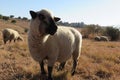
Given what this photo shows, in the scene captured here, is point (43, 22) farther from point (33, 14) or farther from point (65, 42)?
point (65, 42)

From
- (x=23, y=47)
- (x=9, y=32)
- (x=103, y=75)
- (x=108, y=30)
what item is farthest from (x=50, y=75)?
(x=108, y=30)

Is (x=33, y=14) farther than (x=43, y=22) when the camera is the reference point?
Yes

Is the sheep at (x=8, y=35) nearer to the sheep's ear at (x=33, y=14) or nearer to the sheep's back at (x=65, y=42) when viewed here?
the sheep's back at (x=65, y=42)

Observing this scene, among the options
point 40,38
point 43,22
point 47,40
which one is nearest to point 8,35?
point 47,40

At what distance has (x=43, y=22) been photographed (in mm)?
7480

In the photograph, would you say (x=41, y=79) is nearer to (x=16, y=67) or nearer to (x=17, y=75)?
(x=17, y=75)

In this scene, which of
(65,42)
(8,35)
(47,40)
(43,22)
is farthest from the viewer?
(8,35)

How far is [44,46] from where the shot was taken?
7914 mm

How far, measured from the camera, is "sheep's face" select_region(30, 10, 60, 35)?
7280 mm

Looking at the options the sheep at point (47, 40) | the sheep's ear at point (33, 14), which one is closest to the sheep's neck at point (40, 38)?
the sheep at point (47, 40)

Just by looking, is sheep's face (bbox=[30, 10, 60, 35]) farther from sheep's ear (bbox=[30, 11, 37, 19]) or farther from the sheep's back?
the sheep's back

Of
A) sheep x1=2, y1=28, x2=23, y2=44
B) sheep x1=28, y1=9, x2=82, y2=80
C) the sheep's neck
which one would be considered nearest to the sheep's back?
sheep x1=28, y1=9, x2=82, y2=80

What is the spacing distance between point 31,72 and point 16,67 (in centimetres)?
83

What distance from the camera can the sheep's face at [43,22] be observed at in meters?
7.28
